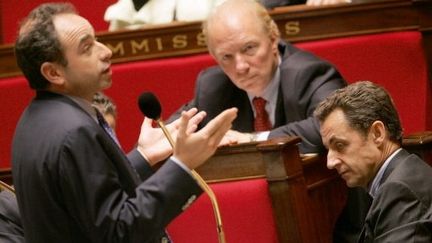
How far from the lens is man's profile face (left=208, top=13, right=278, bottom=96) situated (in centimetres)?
155

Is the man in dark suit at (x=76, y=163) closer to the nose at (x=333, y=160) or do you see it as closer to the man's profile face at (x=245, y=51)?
the nose at (x=333, y=160)

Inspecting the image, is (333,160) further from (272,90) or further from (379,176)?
(272,90)

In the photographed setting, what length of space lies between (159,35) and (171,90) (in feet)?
0.37

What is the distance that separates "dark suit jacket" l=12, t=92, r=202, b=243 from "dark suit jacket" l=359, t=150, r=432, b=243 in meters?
0.27

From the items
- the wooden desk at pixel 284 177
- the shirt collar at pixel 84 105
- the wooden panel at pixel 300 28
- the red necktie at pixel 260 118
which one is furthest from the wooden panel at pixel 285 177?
the wooden panel at pixel 300 28

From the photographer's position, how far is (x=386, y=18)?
1.73 metres

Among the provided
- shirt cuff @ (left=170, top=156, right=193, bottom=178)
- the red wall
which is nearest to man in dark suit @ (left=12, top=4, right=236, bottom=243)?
shirt cuff @ (left=170, top=156, right=193, bottom=178)

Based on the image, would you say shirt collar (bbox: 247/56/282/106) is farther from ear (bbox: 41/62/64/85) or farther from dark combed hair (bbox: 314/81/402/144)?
ear (bbox: 41/62/64/85)

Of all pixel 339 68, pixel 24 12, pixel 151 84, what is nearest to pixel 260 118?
pixel 339 68

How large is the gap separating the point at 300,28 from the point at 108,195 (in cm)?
94

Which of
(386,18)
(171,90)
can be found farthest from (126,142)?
(386,18)

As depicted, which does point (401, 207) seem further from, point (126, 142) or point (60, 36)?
point (126, 142)

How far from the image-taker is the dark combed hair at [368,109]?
3.99ft

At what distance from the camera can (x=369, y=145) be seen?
1.22 meters
